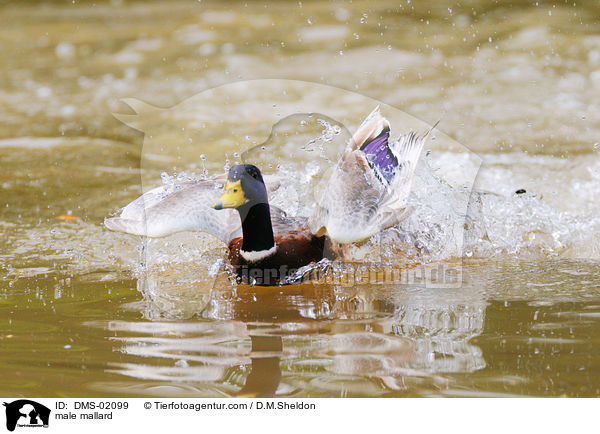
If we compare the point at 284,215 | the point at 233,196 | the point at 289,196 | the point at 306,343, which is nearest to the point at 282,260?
the point at 233,196

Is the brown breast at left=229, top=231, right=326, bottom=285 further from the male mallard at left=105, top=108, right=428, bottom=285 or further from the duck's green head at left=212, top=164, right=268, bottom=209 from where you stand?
the duck's green head at left=212, top=164, right=268, bottom=209

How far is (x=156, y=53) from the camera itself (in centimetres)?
841

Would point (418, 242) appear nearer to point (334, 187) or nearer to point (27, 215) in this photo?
point (334, 187)

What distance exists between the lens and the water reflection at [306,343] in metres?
2.33

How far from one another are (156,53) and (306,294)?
5735mm

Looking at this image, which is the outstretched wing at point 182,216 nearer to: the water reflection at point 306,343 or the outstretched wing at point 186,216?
the outstretched wing at point 186,216
